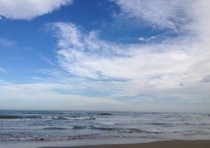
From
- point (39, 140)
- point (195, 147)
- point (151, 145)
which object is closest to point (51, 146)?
point (39, 140)

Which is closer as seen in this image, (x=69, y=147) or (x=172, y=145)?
A: (x=69, y=147)

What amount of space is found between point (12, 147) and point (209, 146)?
10784mm

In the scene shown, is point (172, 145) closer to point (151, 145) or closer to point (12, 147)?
point (151, 145)

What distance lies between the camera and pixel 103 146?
1443 centimetres

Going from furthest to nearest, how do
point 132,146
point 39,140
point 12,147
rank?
1. point 39,140
2. point 132,146
3. point 12,147

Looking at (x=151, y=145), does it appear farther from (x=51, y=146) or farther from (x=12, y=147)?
(x=12, y=147)

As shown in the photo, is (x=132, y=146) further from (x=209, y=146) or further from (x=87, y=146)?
(x=209, y=146)

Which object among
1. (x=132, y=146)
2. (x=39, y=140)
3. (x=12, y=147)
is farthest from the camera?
(x=39, y=140)

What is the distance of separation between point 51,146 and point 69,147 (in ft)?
3.32

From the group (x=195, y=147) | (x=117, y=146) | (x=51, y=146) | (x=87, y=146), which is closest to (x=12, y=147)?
(x=51, y=146)

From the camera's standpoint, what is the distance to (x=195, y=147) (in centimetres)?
1488

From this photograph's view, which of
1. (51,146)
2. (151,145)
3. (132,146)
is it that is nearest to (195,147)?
(151,145)

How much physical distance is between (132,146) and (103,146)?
5.21 ft

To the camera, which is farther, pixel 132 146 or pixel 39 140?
pixel 39 140
